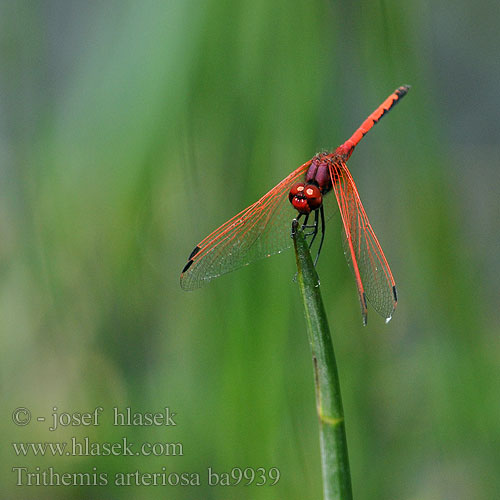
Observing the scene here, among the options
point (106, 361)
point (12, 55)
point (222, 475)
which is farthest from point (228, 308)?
point (12, 55)

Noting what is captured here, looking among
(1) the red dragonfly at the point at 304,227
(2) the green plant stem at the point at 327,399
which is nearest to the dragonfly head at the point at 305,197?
(1) the red dragonfly at the point at 304,227

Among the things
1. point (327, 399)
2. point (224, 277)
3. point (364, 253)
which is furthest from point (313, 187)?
point (327, 399)

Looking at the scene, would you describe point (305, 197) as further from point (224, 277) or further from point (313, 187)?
point (224, 277)

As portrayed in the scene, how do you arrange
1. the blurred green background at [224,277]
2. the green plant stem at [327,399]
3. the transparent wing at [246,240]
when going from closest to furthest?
the green plant stem at [327,399] < the blurred green background at [224,277] < the transparent wing at [246,240]

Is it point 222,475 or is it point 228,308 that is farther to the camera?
point 222,475

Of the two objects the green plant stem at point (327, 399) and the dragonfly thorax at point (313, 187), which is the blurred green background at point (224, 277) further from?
the green plant stem at point (327, 399)

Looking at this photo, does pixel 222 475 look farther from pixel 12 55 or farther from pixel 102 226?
pixel 12 55
